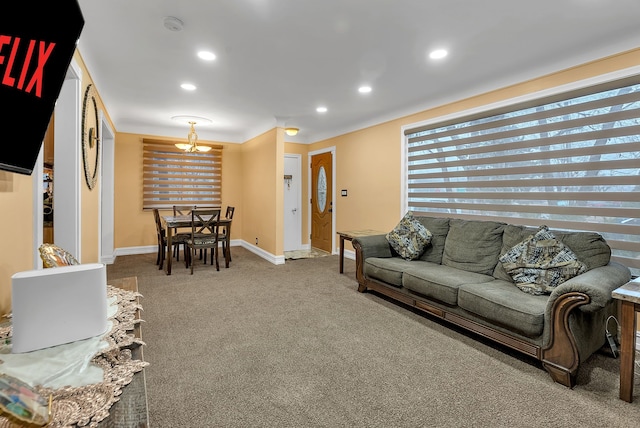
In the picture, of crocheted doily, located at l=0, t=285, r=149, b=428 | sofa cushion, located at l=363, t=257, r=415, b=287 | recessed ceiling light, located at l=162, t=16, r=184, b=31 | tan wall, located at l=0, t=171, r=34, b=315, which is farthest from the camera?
sofa cushion, located at l=363, t=257, r=415, b=287

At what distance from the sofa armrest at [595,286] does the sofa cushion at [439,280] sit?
751 mm

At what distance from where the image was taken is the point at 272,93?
4059mm

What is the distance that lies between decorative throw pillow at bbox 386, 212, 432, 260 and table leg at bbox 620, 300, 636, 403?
74.5 inches

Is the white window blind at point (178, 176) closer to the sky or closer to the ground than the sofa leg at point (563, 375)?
closer to the sky

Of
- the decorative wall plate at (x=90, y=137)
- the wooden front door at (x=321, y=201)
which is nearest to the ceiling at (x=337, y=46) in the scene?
the decorative wall plate at (x=90, y=137)

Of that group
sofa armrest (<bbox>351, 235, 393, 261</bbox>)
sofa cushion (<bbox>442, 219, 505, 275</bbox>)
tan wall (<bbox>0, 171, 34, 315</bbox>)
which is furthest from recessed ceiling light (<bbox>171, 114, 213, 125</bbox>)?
sofa cushion (<bbox>442, 219, 505, 275</bbox>)

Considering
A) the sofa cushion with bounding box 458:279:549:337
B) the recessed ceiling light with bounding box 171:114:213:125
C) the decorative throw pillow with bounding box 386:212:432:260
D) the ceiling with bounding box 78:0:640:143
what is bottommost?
the sofa cushion with bounding box 458:279:549:337

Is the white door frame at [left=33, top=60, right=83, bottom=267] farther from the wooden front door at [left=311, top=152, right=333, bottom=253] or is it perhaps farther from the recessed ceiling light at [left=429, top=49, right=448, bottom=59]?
the wooden front door at [left=311, top=152, right=333, bottom=253]

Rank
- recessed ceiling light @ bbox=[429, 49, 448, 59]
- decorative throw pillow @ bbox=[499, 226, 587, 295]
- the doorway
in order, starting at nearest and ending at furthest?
decorative throw pillow @ bbox=[499, 226, 587, 295] → recessed ceiling light @ bbox=[429, 49, 448, 59] → the doorway

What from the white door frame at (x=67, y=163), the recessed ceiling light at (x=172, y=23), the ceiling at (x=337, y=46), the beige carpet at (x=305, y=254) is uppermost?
the ceiling at (x=337, y=46)

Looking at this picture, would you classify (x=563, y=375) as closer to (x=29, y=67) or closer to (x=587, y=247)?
(x=587, y=247)

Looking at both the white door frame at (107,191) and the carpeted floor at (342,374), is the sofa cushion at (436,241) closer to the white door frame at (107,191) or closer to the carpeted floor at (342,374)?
the carpeted floor at (342,374)

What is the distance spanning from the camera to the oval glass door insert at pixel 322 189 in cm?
659

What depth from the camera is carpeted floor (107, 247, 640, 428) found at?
1.73 m
